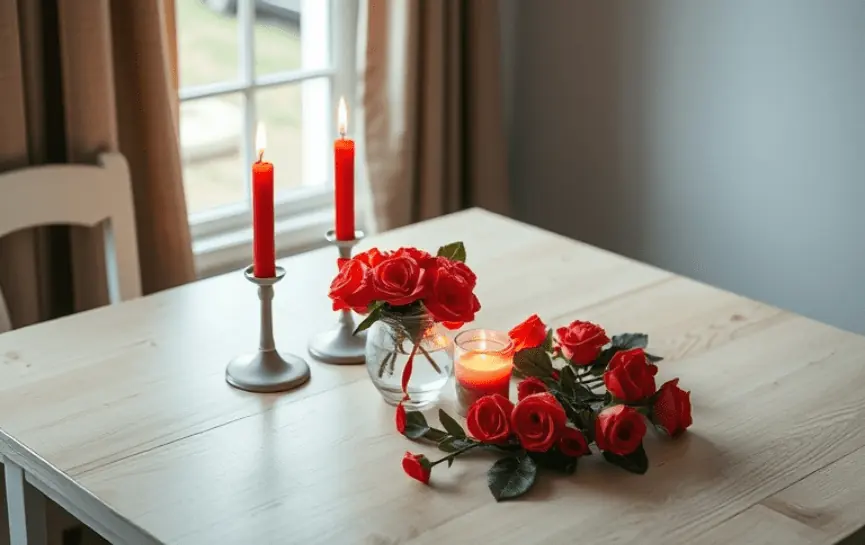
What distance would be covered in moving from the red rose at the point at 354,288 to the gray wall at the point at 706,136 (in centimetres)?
145

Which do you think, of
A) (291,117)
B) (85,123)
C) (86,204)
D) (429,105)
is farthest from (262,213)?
(291,117)

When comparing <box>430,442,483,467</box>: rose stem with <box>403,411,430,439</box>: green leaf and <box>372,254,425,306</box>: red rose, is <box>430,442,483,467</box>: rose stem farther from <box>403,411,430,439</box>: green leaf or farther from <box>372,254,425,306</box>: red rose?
<box>372,254,425,306</box>: red rose

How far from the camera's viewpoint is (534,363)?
62.4 inches

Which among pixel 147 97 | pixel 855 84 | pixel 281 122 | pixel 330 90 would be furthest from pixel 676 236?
pixel 281 122

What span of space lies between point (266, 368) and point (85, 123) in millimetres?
833

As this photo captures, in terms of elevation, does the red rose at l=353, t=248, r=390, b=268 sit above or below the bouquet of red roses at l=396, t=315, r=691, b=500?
above

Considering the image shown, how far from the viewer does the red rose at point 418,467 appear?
141 cm

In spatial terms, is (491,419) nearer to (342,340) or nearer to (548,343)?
(548,343)

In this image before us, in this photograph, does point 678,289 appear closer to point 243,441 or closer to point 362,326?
point 362,326

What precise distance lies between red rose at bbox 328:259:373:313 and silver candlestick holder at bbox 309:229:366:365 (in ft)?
0.62

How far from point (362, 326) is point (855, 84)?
1471mm

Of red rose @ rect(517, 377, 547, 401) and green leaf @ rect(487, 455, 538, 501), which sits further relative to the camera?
red rose @ rect(517, 377, 547, 401)

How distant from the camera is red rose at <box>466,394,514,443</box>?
4.75 feet

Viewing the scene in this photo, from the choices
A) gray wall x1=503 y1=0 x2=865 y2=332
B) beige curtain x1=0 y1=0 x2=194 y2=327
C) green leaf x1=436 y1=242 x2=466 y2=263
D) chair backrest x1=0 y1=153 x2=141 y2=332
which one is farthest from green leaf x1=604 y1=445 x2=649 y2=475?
gray wall x1=503 y1=0 x2=865 y2=332
